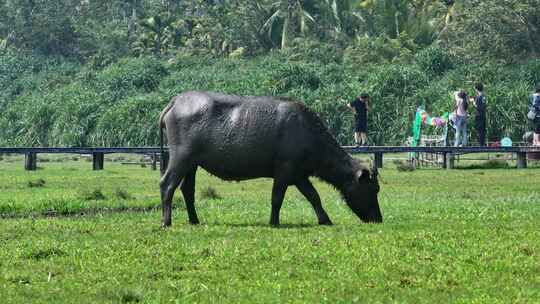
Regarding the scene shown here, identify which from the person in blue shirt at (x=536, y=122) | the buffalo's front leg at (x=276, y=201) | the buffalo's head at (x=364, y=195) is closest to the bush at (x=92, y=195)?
the buffalo's front leg at (x=276, y=201)

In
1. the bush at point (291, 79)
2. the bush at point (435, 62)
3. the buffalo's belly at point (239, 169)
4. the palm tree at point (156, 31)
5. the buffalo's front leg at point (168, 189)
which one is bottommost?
the buffalo's front leg at point (168, 189)

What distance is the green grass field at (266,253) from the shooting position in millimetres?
9406

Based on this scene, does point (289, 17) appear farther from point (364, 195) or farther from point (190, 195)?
point (364, 195)

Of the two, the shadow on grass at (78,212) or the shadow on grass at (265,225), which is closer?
the shadow on grass at (265,225)

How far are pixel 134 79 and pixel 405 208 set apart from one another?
107 feet

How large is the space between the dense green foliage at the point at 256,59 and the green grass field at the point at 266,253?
741 inches

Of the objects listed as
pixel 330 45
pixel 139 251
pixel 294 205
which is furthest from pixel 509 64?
pixel 139 251

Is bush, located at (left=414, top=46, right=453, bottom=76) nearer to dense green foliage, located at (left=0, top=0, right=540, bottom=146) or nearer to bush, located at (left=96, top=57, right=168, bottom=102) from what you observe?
dense green foliage, located at (left=0, top=0, right=540, bottom=146)

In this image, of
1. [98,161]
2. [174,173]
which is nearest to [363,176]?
[174,173]

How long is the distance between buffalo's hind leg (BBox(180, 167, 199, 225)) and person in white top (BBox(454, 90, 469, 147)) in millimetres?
15770

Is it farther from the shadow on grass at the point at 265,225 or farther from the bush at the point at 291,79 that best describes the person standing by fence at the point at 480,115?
the shadow on grass at the point at 265,225

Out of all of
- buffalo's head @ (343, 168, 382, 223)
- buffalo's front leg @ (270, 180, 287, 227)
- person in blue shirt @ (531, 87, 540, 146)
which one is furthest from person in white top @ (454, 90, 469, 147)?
buffalo's front leg @ (270, 180, 287, 227)

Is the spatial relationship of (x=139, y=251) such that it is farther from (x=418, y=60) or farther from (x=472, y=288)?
(x=418, y=60)

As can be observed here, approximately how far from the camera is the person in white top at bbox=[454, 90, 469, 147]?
30047mm
